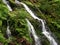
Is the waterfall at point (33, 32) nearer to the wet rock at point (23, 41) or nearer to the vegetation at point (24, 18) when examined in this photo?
the vegetation at point (24, 18)

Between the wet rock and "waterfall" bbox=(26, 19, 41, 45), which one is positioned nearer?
the wet rock

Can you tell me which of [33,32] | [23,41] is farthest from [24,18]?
[23,41]

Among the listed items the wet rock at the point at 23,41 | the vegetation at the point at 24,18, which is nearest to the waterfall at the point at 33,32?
the vegetation at the point at 24,18

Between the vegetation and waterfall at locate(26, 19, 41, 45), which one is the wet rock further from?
waterfall at locate(26, 19, 41, 45)

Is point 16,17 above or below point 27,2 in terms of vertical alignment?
below

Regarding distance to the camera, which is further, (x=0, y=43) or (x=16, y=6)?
(x=16, y=6)

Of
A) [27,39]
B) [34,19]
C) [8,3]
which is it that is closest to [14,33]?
[27,39]

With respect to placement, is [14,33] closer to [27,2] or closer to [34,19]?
[34,19]

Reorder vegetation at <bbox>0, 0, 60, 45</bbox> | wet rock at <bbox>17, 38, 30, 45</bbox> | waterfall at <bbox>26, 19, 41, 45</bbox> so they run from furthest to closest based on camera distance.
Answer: waterfall at <bbox>26, 19, 41, 45</bbox>
vegetation at <bbox>0, 0, 60, 45</bbox>
wet rock at <bbox>17, 38, 30, 45</bbox>

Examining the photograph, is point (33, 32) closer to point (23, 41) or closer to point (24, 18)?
point (24, 18)

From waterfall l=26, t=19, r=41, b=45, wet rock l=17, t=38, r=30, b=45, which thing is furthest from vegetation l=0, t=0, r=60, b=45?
waterfall l=26, t=19, r=41, b=45

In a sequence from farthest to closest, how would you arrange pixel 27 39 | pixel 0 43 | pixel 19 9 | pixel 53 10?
1. pixel 53 10
2. pixel 19 9
3. pixel 27 39
4. pixel 0 43
